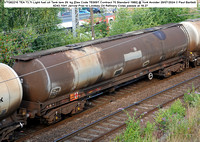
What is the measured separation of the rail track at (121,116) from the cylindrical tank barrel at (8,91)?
2227 mm

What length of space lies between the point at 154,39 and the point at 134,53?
2209mm

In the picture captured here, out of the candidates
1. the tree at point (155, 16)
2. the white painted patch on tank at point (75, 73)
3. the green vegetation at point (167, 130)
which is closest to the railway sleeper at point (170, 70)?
the green vegetation at point (167, 130)

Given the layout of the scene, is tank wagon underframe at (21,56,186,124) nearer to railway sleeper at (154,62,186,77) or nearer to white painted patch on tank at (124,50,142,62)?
white painted patch on tank at (124,50,142,62)

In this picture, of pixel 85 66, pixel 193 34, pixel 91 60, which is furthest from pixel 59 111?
pixel 193 34

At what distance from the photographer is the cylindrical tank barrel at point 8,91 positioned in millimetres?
9336

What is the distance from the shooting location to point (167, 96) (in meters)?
15.1

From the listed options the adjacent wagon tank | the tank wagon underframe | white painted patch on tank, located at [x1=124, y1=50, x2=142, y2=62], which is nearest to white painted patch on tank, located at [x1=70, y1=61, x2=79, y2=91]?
the adjacent wagon tank

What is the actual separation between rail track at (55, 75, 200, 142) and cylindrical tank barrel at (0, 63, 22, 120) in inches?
87.7

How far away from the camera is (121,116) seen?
12.6 meters

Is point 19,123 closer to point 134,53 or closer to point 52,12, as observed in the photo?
point 134,53

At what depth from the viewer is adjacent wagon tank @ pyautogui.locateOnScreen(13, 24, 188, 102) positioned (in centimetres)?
1062

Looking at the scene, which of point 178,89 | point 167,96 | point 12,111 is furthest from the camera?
point 178,89

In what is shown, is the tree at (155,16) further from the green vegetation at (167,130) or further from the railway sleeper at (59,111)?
the green vegetation at (167,130)

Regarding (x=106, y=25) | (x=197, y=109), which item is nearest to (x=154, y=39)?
(x=197, y=109)
